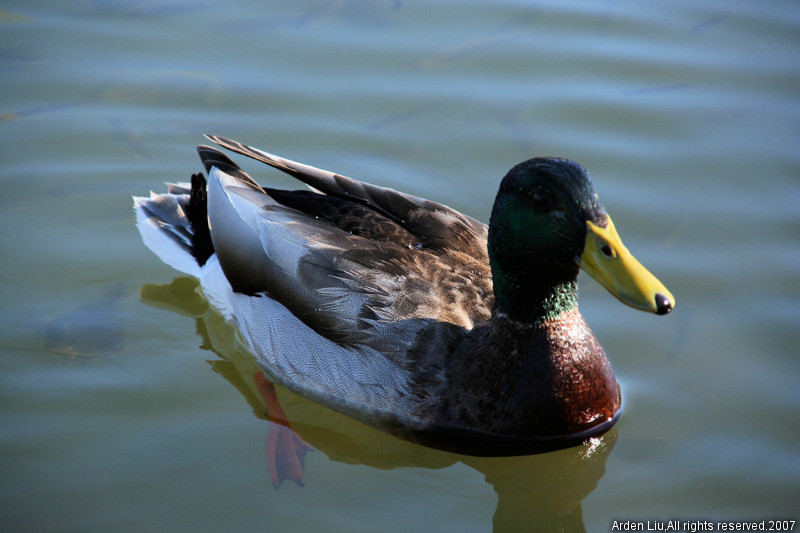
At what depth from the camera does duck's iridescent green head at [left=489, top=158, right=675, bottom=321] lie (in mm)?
3857

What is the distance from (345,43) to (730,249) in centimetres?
360

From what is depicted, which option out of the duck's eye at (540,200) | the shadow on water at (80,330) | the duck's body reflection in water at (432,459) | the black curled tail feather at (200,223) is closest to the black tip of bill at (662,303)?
the duck's eye at (540,200)

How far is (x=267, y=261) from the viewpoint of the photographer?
4781 millimetres

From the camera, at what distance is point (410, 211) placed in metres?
4.96

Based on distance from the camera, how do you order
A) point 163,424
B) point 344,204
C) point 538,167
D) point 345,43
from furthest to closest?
point 345,43
point 344,204
point 163,424
point 538,167

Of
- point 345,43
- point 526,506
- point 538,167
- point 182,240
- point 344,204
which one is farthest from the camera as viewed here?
Answer: point 345,43

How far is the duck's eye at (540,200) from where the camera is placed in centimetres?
400

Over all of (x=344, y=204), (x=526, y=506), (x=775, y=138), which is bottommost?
(x=526, y=506)

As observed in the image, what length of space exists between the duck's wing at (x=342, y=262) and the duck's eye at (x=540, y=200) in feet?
2.57

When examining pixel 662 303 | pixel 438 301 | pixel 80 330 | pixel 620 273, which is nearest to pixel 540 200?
pixel 620 273

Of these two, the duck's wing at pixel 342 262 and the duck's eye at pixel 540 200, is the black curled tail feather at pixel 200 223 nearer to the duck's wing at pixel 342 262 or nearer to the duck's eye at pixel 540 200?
the duck's wing at pixel 342 262

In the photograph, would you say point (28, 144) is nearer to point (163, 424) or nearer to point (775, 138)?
point (163, 424)

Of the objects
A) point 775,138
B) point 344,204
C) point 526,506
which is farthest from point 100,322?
point 775,138

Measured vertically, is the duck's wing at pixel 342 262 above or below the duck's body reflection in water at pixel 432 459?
above
